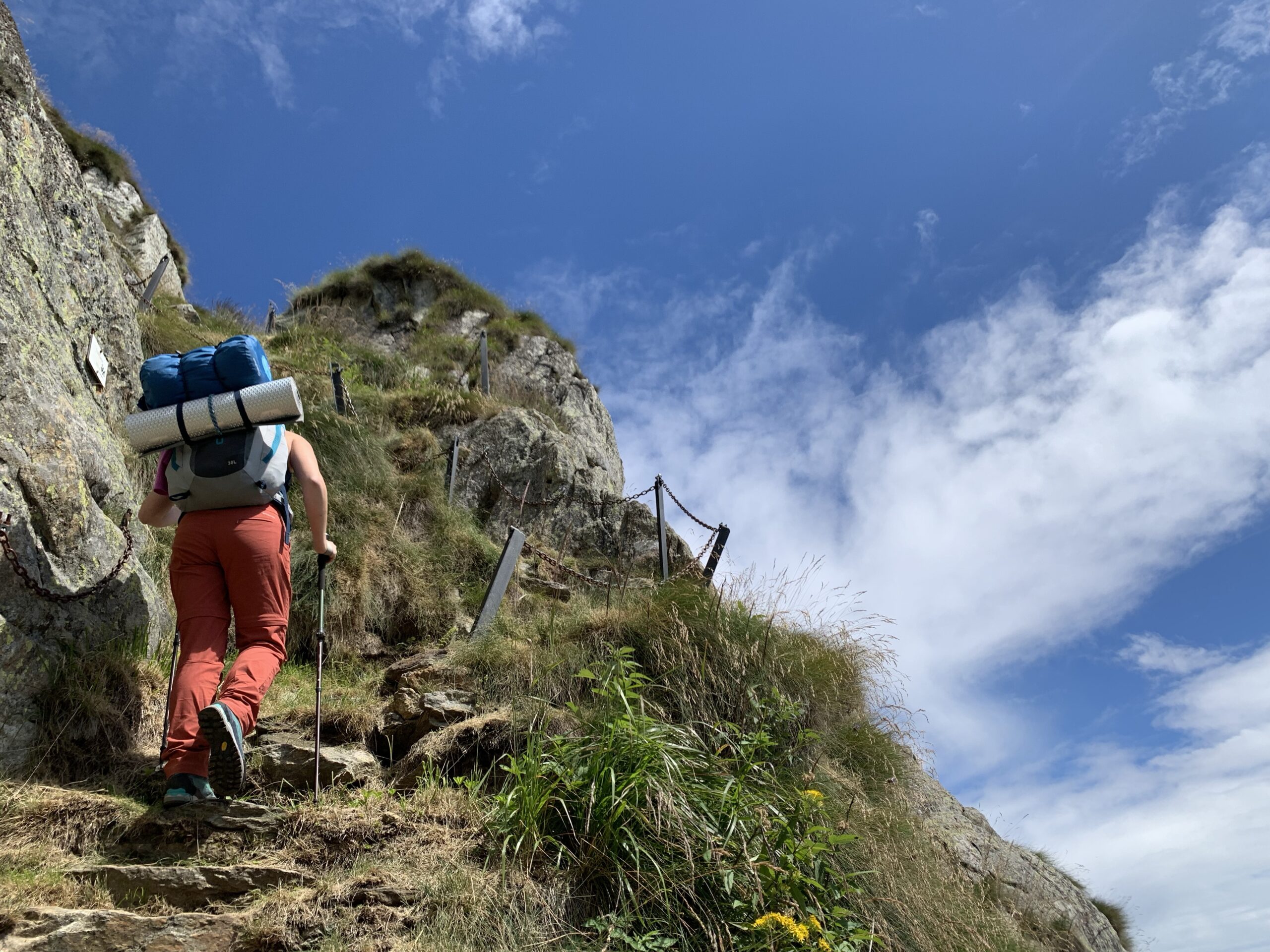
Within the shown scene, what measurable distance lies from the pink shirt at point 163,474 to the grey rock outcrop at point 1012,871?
5106 millimetres

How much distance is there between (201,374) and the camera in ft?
13.9

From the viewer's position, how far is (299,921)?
3199 millimetres

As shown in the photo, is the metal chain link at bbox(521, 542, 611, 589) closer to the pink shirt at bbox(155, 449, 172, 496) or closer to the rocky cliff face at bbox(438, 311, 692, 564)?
the rocky cliff face at bbox(438, 311, 692, 564)

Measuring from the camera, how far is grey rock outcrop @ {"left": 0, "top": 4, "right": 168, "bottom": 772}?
4.17 m

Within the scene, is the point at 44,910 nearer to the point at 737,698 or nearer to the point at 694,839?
the point at 694,839

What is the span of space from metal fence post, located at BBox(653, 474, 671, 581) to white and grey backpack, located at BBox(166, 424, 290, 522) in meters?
5.38

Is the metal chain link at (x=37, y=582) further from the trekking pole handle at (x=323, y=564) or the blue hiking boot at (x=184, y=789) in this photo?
the blue hiking boot at (x=184, y=789)

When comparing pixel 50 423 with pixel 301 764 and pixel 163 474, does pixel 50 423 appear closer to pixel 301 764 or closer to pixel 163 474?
pixel 163 474

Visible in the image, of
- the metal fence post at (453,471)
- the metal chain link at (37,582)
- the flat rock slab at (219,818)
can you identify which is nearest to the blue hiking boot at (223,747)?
the flat rock slab at (219,818)

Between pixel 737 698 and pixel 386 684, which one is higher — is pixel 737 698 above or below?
above

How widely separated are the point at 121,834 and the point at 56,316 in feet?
11.7

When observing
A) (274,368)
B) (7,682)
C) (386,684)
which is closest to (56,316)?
(7,682)

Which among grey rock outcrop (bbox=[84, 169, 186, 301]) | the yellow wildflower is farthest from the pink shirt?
grey rock outcrop (bbox=[84, 169, 186, 301])

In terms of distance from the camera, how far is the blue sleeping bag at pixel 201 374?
13.8 feet
